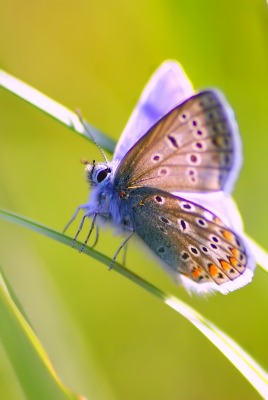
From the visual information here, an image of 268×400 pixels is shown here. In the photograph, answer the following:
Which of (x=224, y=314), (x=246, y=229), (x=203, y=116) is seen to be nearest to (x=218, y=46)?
(x=246, y=229)

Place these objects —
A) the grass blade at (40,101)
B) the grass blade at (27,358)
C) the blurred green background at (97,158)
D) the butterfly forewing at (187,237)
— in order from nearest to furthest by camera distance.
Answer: the grass blade at (27,358)
the grass blade at (40,101)
the butterfly forewing at (187,237)
the blurred green background at (97,158)

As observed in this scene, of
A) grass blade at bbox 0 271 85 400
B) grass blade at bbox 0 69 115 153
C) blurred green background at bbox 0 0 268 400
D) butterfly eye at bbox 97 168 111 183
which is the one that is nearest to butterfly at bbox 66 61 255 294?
butterfly eye at bbox 97 168 111 183

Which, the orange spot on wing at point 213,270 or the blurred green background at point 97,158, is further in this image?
the blurred green background at point 97,158

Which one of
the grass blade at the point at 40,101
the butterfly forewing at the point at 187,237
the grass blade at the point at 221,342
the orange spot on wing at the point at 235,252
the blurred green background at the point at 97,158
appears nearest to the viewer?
the grass blade at the point at 221,342

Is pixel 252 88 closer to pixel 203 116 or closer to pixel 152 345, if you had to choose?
pixel 203 116

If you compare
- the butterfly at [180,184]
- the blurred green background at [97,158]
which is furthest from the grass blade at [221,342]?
the blurred green background at [97,158]

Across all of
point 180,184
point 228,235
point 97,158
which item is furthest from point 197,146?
point 97,158

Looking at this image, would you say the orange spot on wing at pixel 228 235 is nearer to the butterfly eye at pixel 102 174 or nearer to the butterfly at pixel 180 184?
the butterfly at pixel 180 184

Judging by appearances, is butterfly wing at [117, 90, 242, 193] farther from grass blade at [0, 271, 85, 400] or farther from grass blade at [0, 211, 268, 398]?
grass blade at [0, 271, 85, 400]
